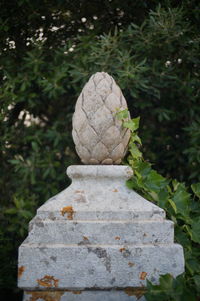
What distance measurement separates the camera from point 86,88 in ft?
7.02

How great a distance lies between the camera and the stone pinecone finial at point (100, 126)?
2045 mm

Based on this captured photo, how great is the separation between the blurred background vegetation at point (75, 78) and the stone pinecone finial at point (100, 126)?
34.9 inches

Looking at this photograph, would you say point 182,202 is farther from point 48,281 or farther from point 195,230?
point 48,281

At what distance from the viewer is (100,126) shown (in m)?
2.04

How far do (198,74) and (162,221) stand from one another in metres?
1.75

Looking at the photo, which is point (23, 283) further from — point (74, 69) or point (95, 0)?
point (95, 0)

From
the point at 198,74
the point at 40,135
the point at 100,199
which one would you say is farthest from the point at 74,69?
the point at 100,199

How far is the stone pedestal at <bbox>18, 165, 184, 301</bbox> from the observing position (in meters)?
1.91

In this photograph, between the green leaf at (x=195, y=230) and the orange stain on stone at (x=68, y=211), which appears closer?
the orange stain on stone at (x=68, y=211)

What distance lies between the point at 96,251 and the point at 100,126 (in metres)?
0.61

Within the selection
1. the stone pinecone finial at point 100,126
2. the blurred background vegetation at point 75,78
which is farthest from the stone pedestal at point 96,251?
the blurred background vegetation at point 75,78

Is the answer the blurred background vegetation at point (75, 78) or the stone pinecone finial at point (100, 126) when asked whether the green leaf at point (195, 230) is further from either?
the blurred background vegetation at point (75, 78)

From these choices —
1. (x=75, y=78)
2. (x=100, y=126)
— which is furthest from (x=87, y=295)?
(x=75, y=78)

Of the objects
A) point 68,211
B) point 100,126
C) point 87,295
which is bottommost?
point 87,295
